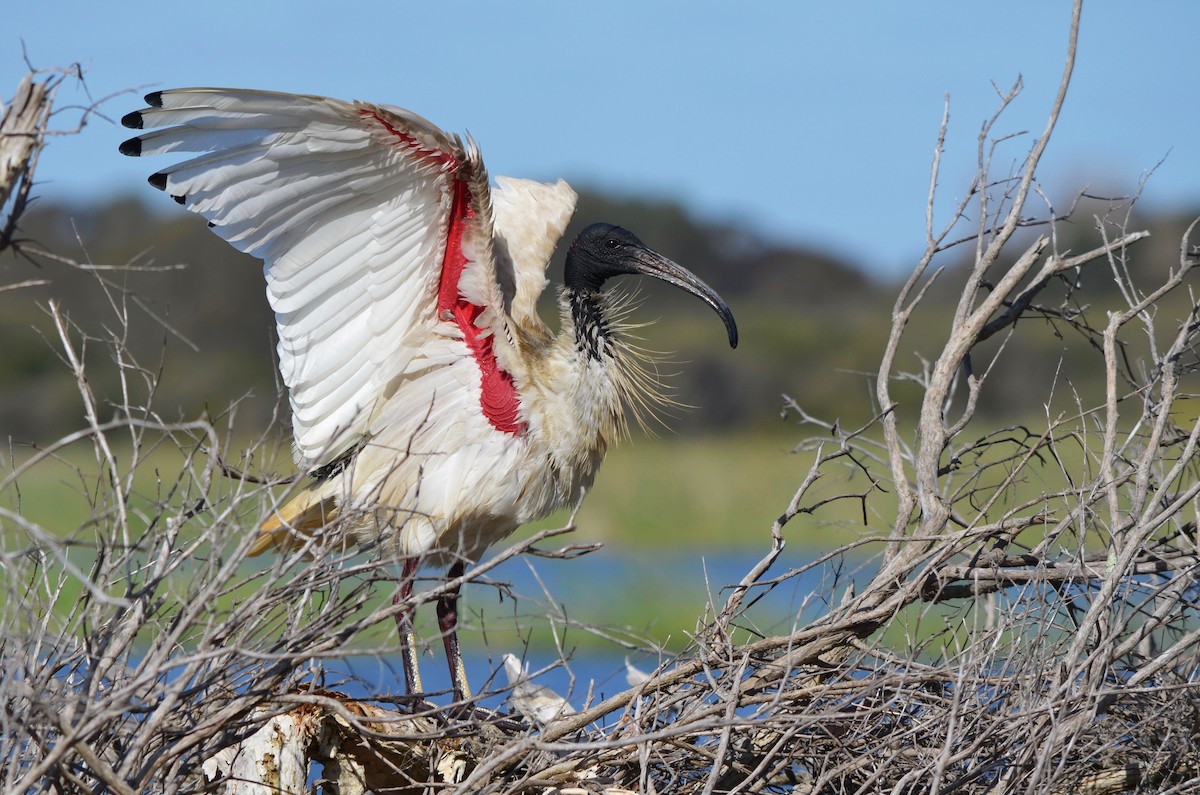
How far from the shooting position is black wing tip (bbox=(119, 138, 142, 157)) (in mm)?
3468

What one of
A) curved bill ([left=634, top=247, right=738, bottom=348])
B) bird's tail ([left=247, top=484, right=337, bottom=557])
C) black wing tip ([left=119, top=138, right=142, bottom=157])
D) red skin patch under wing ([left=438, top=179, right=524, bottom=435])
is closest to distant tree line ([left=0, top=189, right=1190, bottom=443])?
curved bill ([left=634, top=247, right=738, bottom=348])

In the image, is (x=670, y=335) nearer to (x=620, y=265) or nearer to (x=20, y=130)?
(x=620, y=265)

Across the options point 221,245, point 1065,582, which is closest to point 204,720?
point 1065,582

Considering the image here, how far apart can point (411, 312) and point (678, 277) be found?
939mm

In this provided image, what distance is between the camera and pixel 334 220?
394 centimetres

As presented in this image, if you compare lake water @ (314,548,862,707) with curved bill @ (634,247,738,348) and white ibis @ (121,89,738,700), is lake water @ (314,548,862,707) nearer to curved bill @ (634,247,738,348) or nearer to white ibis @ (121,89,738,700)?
curved bill @ (634,247,738,348)

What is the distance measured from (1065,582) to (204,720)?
6.90 feet

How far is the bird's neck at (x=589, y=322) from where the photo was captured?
4.51 meters

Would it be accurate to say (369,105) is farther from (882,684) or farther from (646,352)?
(882,684)

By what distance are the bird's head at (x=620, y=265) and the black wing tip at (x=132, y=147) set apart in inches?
63.2

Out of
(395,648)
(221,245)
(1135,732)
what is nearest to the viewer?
(395,648)

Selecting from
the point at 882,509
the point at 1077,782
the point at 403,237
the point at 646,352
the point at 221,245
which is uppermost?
the point at 403,237

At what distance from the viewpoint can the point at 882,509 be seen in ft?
33.4

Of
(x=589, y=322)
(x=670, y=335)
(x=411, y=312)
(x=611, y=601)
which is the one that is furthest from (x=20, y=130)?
(x=670, y=335)
